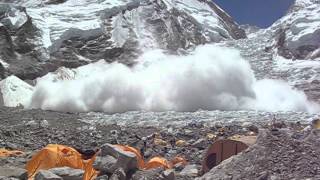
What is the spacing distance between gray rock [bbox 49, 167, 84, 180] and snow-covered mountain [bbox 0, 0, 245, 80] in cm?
4114

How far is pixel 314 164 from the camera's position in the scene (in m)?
6.88

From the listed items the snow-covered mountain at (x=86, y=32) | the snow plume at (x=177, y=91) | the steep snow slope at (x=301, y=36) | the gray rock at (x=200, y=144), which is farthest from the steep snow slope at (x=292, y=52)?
A: the gray rock at (x=200, y=144)

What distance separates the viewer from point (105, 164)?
34.2 ft

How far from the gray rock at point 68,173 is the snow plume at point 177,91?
2832 cm

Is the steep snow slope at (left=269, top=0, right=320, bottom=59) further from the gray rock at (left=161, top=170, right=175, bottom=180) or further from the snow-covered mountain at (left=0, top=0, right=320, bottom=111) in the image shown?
→ the gray rock at (left=161, top=170, right=175, bottom=180)

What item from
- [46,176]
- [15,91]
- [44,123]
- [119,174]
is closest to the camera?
[46,176]

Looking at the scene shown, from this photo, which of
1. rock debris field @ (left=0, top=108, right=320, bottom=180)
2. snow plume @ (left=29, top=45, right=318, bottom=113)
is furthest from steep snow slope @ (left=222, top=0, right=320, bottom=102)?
rock debris field @ (left=0, top=108, right=320, bottom=180)

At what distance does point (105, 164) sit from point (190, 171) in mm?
2403

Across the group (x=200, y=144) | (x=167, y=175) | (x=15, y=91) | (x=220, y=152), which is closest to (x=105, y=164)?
(x=167, y=175)

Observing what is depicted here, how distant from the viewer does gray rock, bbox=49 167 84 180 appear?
1007 cm

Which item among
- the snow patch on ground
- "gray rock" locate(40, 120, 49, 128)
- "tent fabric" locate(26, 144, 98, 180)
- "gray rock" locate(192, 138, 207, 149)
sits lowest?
"tent fabric" locate(26, 144, 98, 180)

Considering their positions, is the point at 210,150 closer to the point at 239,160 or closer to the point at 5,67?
the point at 239,160

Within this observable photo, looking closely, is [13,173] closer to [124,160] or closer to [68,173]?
[68,173]

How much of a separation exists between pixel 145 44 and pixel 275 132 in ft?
177
